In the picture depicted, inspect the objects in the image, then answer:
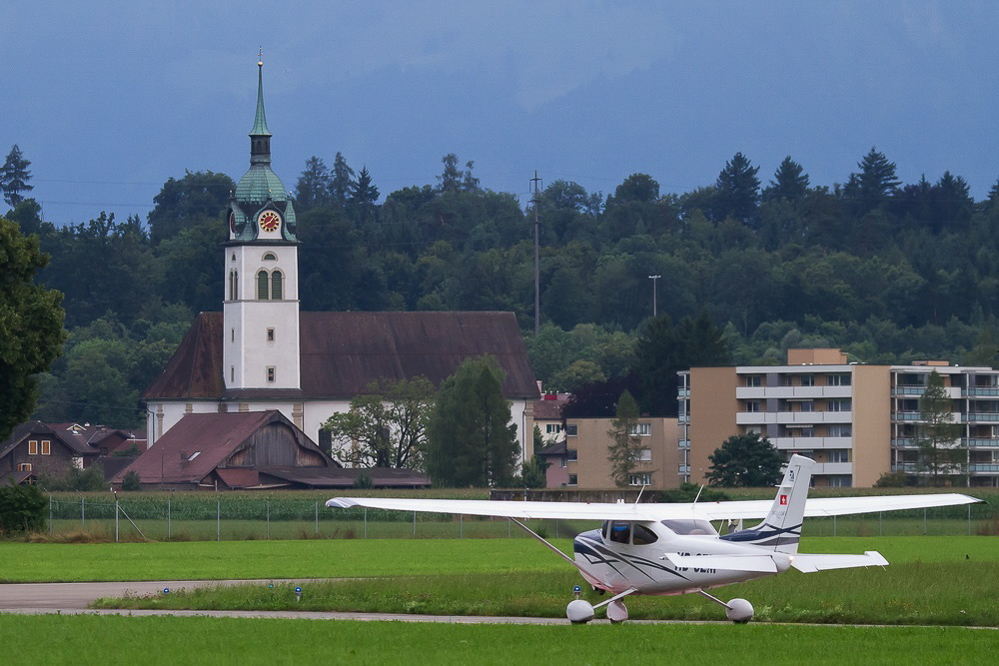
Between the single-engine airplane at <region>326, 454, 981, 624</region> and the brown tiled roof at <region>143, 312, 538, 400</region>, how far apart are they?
3826 inches

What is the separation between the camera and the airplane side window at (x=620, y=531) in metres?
28.0

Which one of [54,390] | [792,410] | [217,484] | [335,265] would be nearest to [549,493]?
[217,484]

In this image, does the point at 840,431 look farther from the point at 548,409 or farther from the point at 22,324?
the point at 22,324

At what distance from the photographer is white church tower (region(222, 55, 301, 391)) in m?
126

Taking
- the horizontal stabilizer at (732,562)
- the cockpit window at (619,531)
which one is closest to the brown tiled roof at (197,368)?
the cockpit window at (619,531)

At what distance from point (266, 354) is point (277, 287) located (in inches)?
162

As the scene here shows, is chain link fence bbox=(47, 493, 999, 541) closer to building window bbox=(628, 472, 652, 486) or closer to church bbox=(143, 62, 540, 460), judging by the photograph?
building window bbox=(628, 472, 652, 486)

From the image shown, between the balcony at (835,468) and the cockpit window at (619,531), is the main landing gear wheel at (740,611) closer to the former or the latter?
the cockpit window at (619,531)

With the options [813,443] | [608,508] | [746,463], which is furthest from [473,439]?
[608,508]

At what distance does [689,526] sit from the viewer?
92.3 ft

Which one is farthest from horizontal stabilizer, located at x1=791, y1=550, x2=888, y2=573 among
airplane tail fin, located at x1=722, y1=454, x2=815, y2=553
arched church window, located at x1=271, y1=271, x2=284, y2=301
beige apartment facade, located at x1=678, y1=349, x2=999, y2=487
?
arched church window, located at x1=271, y1=271, x2=284, y2=301

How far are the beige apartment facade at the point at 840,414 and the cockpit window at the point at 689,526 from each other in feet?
277

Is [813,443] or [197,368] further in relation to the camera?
[197,368]

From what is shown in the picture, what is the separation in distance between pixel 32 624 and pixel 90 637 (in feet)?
6.80
